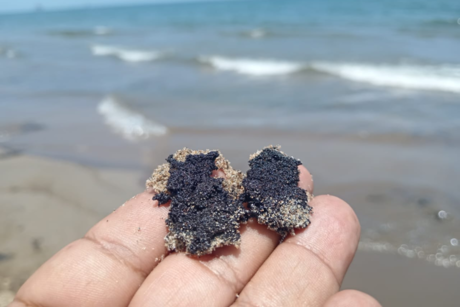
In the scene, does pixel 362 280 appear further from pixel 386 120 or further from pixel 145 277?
pixel 386 120

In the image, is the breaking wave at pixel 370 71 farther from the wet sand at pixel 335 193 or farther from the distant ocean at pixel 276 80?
the wet sand at pixel 335 193

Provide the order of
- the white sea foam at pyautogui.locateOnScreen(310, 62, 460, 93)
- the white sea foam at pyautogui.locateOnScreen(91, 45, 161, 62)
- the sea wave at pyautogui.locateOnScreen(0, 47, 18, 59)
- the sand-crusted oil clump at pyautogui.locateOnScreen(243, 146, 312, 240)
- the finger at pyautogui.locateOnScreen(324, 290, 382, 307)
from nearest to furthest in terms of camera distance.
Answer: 1. the finger at pyautogui.locateOnScreen(324, 290, 382, 307)
2. the sand-crusted oil clump at pyautogui.locateOnScreen(243, 146, 312, 240)
3. the white sea foam at pyautogui.locateOnScreen(310, 62, 460, 93)
4. the white sea foam at pyautogui.locateOnScreen(91, 45, 161, 62)
5. the sea wave at pyautogui.locateOnScreen(0, 47, 18, 59)

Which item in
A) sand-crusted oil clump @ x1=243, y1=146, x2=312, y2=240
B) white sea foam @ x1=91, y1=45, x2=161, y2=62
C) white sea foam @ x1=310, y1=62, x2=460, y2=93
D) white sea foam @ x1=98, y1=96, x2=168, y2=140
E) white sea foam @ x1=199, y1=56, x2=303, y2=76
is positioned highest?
sand-crusted oil clump @ x1=243, y1=146, x2=312, y2=240

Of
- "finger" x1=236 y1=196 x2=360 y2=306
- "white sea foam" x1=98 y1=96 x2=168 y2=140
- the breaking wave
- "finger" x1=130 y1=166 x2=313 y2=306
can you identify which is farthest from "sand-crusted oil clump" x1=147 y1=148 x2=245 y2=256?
the breaking wave

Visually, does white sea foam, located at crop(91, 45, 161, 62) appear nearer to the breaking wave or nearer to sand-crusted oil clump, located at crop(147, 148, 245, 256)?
the breaking wave

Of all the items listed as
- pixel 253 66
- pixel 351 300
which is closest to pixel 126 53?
pixel 253 66

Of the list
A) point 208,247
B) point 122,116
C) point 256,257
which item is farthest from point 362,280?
point 122,116
